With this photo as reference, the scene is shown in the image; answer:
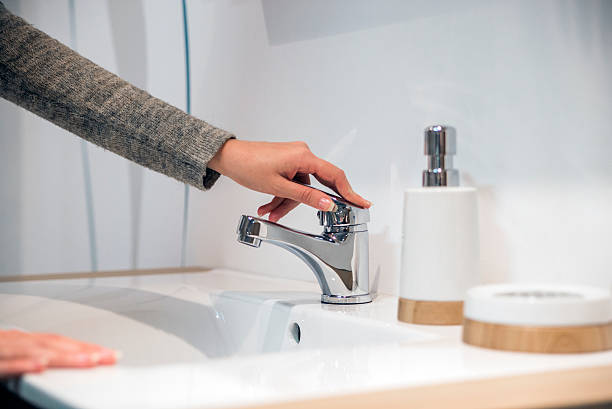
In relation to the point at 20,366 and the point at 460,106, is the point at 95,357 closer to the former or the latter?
the point at 20,366

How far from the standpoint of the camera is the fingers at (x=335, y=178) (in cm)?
77

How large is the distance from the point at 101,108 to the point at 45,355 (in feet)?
1.26

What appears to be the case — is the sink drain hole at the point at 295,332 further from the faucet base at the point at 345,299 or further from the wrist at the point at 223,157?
the wrist at the point at 223,157

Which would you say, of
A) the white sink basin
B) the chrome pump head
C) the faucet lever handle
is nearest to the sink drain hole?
the white sink basin

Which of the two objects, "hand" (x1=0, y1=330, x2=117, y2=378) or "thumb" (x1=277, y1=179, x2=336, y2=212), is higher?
"thumb" (x1=277, y1=179, x2=336, y2=212)

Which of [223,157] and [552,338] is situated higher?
[223,157]

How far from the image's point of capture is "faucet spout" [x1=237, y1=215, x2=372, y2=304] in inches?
30.8

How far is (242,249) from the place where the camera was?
1175 mm

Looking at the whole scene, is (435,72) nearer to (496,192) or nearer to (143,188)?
(496,192)

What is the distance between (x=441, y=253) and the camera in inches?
24.6

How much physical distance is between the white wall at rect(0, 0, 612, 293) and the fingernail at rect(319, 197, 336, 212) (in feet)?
0.38

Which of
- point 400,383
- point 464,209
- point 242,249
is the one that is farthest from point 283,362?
point 242,249

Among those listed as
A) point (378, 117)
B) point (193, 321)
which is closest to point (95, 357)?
point (193, 321)

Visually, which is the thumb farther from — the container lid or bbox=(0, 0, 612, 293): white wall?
the container lid
